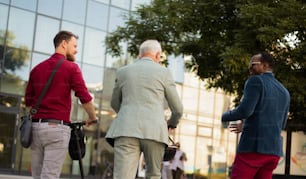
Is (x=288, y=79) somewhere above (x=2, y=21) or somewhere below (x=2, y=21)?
below

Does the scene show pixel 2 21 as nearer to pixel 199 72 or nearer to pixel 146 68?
pixel 199 72

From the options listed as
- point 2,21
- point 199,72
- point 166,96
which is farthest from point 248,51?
point 2,21

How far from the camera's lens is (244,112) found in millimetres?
5742

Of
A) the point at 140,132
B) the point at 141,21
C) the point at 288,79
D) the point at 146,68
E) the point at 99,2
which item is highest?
the point at 99,2

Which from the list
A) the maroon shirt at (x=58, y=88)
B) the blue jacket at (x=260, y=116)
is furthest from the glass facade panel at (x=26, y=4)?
the blue jacket at (x=260, y=116)

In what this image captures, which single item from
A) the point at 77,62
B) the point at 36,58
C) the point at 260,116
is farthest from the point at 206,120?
the point at 260,116

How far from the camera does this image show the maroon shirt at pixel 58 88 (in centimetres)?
583

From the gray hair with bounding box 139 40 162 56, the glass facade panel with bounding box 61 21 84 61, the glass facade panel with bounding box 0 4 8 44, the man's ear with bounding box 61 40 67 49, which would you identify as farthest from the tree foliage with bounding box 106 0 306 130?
the man's ear with bounding box 61 40 67 49

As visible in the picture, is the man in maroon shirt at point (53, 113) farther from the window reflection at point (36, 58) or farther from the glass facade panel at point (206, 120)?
the glass facade panel at point (206, 120)

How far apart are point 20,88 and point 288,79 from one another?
14610 mm

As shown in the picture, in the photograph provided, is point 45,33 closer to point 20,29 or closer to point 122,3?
point 20,29

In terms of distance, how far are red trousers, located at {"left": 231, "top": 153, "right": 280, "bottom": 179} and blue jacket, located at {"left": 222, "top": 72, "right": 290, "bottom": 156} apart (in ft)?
0.17

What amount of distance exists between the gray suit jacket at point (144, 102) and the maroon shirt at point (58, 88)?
360mm

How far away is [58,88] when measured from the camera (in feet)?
19.2
